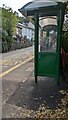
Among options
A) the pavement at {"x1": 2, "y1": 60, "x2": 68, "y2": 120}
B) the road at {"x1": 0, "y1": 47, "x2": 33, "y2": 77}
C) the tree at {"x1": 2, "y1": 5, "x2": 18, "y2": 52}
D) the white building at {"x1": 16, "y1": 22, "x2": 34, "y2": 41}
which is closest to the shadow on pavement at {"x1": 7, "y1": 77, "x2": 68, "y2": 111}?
the pavement at {"x1": 2, "y1": 60, "x2": 68, "y2": 120}


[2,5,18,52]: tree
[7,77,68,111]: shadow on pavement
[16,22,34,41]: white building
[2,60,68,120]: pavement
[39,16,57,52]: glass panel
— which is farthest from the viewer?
[16,22,34,41]: white building

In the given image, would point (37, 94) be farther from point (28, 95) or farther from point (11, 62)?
point (11, 62)

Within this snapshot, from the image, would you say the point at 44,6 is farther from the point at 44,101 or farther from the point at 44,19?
the point at 44,101

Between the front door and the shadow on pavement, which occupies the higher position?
the front door

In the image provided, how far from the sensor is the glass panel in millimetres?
9281

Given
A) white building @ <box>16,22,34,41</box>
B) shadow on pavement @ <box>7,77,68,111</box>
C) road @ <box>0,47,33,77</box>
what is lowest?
road @ <box>0,47,33,77</box>

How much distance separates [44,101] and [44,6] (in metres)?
3.23

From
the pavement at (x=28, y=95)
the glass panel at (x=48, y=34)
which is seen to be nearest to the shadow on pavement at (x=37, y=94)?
the pavement at (x=28, y=95)

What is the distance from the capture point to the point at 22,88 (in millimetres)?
8375

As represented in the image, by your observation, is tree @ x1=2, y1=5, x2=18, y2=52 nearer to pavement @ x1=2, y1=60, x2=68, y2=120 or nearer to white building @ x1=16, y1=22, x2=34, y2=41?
white building @ x1=16, y1=22, x2=34, y2=41

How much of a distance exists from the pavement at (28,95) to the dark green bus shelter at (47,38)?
0.52m

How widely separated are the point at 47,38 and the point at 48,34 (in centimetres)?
18

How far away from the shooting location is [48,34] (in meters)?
9.85

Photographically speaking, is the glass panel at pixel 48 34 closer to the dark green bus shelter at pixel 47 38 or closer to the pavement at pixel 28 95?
the dark green bus shelter at pixel 47 38
